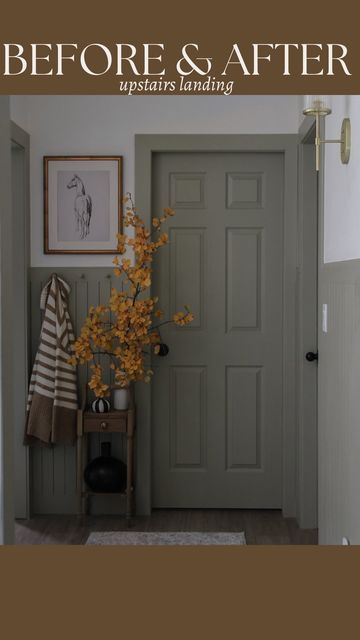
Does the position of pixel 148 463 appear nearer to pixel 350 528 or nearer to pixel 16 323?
pixel 16 323

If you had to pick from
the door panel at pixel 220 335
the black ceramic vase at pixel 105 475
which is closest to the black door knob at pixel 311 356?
the door panel at pixel 220 335

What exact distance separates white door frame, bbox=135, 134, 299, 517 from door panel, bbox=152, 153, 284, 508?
79 mm

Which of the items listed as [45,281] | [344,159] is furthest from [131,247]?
[344,159]

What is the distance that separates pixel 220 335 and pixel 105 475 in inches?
38.0

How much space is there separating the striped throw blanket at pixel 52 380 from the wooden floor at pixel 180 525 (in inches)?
17.3

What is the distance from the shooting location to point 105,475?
3.88 meters

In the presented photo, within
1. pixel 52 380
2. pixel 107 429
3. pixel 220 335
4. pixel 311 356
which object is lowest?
pixel 107 429

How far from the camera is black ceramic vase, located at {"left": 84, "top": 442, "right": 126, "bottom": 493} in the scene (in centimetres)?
388

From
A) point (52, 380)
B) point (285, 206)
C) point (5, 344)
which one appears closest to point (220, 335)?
point (285, 206)

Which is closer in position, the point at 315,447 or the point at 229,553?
the point at 229,553

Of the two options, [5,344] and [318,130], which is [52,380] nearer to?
[5,344]

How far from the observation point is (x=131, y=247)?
3.99m

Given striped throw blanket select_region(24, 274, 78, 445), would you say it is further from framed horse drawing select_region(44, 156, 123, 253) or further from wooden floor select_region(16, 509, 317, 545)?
wooden floor select_region(16, 509, 317, 545)

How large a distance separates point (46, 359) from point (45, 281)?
426 mm
